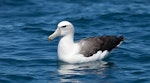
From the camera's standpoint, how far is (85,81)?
49.5 ft

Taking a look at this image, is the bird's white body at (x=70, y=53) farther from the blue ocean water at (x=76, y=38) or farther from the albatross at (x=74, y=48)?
the blue ocean water at (x=76, y=38)

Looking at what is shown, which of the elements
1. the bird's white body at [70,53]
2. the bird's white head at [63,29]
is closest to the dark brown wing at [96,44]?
the bird's white body at [70,53]

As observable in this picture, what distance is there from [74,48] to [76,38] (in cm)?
288

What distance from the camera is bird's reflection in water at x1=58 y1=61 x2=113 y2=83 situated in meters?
15.5

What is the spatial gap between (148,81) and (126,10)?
335 inches

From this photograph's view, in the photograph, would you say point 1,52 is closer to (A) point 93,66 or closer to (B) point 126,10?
(A) point 93,66

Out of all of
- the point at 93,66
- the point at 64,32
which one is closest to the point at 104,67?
the point at 93,66

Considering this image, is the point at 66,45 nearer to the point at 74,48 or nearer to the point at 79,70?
the point at 74,48

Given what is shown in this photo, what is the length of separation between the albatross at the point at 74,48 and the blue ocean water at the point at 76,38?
220 mm

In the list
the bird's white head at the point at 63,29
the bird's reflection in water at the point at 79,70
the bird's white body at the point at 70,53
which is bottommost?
the bird's reflection in water at the point at 79,70

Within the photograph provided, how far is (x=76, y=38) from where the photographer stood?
2006 cm

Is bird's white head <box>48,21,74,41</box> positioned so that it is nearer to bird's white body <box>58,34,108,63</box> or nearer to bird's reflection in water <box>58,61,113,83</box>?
bird's white body <box>58,34,108,63</box>

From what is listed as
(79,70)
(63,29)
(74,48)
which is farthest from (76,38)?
(79,70)

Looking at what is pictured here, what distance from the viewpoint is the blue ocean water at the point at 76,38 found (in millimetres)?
15656
